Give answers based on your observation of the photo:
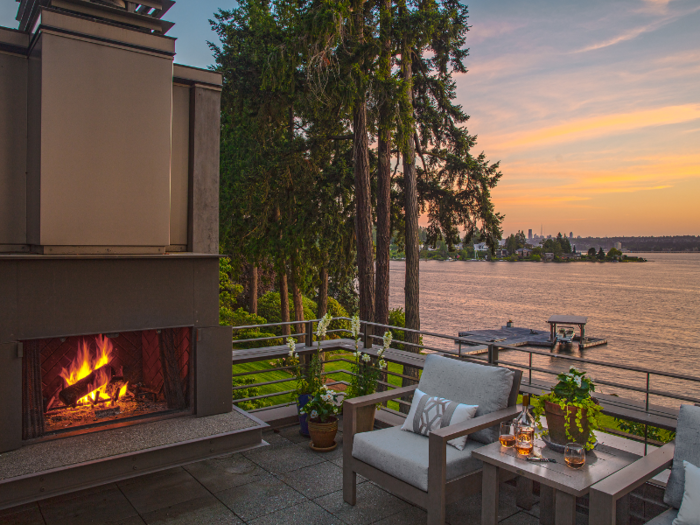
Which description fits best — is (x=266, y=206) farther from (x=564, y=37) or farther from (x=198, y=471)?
Answer: (x=564, y=37)

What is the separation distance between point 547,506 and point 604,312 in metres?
49.9

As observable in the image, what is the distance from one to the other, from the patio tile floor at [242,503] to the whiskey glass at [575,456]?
0.81 m

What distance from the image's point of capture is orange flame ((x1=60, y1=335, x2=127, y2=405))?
3.34 meters

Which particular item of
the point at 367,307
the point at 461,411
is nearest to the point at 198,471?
the point at 461,411

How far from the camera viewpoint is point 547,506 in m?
2.77

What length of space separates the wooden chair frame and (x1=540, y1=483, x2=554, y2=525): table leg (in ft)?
2.27

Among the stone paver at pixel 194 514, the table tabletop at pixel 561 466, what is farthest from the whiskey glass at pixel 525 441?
the stone paver at pixel 194 514

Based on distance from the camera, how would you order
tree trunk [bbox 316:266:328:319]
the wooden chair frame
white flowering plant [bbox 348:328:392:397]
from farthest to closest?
tree trunk [bbox 316:266:328:319] → white flowering plant [bbox 348:328:392:397] → the wooden chair frame

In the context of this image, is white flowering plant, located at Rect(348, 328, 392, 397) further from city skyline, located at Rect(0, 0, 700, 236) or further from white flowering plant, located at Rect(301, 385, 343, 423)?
city skyline, located at Rect(0, 0, 700, 236)

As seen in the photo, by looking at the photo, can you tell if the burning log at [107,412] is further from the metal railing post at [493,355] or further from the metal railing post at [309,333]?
the metal railing post at [493,355]

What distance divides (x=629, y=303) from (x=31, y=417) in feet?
195

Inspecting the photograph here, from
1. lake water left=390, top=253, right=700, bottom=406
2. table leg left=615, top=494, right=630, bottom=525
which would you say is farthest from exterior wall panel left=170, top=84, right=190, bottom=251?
lake water left=390, top=253, right=700, bottom=406

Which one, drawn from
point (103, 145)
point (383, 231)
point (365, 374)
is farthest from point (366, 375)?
point (383, 231)

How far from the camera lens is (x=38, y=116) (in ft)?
9.75
